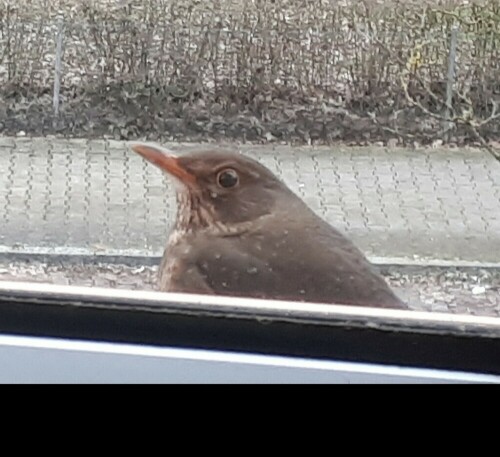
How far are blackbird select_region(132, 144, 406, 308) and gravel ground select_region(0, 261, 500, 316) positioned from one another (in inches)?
1.1

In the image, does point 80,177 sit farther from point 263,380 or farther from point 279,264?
point 263,380

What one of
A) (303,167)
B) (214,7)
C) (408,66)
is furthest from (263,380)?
(214,7)

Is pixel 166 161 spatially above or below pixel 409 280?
above

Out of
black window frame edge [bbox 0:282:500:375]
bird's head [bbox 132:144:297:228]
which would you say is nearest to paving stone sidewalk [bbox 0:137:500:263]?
bird's head [bbox 132:144:297:228]

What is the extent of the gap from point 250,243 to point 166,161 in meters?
0.12

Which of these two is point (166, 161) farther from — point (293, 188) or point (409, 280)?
point (409, 280)

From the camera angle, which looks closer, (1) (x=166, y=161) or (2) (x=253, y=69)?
(1) (x=166, y=161)

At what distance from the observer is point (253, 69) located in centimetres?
143

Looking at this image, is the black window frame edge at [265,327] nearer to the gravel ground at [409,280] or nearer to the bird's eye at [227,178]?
the gravel ground at [409,280]

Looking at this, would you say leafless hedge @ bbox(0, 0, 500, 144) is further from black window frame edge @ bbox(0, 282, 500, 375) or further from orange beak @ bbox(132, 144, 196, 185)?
black window frame edge @ bbox(0, 282, 500, 375)

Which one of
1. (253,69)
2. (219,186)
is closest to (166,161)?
(219,186)

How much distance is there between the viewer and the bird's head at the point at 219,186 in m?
1.26

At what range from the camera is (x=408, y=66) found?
1385 mm

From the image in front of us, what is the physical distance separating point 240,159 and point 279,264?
0.14 metres
